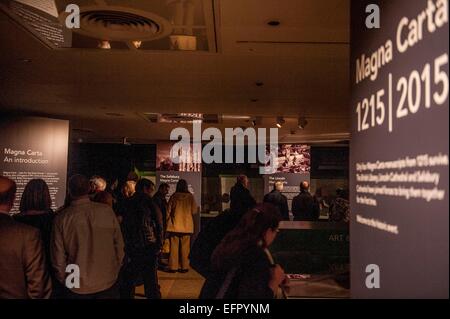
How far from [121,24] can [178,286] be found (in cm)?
377

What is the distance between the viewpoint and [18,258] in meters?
2.31

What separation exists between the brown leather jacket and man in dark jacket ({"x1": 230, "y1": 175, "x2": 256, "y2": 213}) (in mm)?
1234

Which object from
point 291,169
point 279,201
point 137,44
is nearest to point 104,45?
point 137,44

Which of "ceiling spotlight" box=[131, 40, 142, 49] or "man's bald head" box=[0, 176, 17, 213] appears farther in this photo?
"ceiling spotlight" box=[131, 40, 142, 49]

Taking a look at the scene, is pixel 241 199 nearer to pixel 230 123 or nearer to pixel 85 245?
pixel 85 245

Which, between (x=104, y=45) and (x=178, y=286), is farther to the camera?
(x=178, y=286)

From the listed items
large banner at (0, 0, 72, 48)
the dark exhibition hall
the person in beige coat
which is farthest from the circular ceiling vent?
the person in beige coat

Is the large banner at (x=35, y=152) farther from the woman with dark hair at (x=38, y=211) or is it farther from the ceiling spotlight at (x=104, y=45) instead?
the woman with dark hair at (x=38, y=211)

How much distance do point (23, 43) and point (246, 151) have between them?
9.72 meters

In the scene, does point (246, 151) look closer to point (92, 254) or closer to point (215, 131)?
point (215, 131)

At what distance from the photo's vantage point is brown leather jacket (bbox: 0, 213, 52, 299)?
2.29m

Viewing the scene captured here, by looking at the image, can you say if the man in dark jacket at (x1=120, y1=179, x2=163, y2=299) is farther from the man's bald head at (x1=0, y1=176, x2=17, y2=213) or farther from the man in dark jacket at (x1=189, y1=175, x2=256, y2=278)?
the man's bald head at (x1=0, y1=176, x2=17, y2=213)

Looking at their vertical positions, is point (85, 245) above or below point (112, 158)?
below

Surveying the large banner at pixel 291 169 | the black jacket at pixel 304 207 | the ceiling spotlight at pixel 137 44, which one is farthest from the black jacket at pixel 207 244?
the large banner at pixel 291 169
